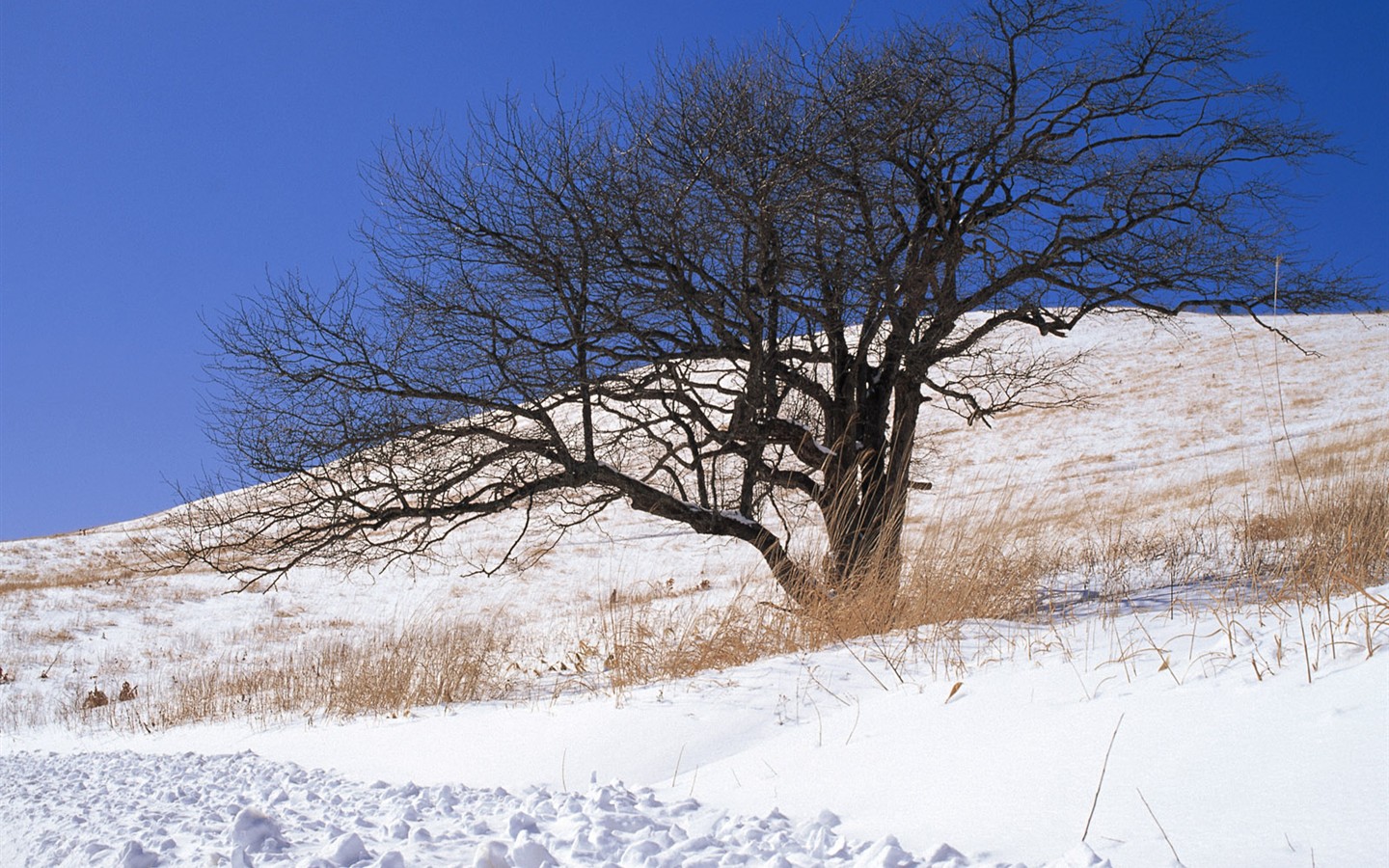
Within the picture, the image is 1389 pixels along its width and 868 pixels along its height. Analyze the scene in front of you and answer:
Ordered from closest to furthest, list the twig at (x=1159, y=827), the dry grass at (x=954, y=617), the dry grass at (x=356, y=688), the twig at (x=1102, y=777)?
the twig at (x=1159, y=827) → the twig at (x=1102, y=777) → the dry grass at (x=954, y=617) → the dry grass at (x=356, y=688)

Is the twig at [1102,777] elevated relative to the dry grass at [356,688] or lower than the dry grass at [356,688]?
elevated

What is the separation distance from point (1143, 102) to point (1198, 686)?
834 centimetres

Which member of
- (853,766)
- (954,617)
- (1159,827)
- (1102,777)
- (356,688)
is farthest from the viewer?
(356,688)

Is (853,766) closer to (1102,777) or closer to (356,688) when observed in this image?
(1102,777)

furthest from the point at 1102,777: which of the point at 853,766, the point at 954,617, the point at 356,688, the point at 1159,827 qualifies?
the point at 356,688

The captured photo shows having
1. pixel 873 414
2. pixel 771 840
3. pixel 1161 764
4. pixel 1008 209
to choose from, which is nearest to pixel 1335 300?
pixel 1008 209

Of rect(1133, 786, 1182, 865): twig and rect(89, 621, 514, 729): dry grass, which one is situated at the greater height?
rect(1133, 786, 1182, 865): twig

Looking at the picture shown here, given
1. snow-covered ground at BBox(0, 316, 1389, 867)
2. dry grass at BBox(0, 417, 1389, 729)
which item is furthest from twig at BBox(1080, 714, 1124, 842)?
dry grass at BBox(0, 417, 1389, 729)

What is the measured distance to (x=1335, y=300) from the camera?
9.16 meters

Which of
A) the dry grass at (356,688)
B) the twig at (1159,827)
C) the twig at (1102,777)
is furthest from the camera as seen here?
the dry grass at (356,688)

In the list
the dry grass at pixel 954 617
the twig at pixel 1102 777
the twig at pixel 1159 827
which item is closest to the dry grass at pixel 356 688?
the dry grass at pixel 954 617

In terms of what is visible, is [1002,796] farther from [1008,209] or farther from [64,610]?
[64,610]

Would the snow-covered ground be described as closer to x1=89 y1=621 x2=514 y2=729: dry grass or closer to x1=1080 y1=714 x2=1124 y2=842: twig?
x1=1080 y1=714 x2=1124 y2=842: twig

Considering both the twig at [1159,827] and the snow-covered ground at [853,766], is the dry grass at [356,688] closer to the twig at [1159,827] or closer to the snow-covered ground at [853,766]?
the snow-covered ground at [853,766]
